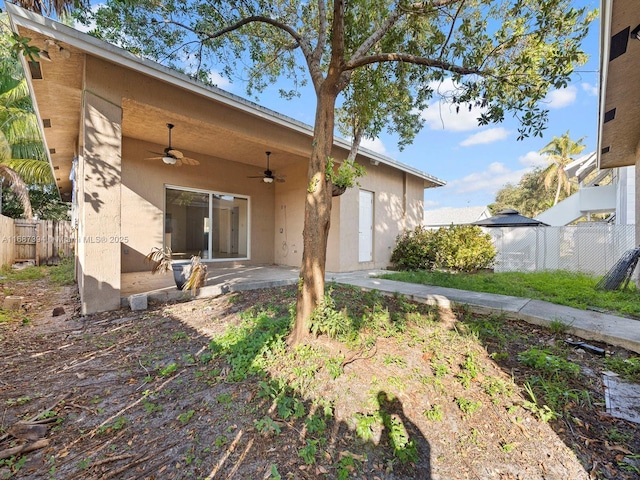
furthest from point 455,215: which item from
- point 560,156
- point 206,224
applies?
point 206,224

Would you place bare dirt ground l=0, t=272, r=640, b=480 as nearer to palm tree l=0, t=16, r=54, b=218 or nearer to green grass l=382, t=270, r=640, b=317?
green grass l=382, t=270, r=640, b=317

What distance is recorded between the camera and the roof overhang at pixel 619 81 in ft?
9.94

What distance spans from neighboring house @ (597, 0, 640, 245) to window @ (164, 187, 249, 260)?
826 centimetres

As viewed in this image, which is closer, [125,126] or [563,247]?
[125,126]

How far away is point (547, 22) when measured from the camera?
338 cm

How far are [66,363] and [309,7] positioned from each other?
20.3 feet

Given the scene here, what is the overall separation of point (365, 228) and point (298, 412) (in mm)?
6995

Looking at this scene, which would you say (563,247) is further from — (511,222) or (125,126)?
(125,126)

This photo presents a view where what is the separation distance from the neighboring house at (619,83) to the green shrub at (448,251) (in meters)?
3.30

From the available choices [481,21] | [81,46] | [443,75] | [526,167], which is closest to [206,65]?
[81,46]

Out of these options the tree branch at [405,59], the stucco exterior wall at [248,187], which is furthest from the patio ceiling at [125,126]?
the tree branch at [405,59]

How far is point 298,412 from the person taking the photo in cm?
206

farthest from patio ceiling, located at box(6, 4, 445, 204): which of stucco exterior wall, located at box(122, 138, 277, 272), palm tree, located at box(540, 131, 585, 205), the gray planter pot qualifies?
palm tree, located at box(540, 131, 585, 205)

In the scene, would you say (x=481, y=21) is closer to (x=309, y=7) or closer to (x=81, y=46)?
(x=309, y=7)
